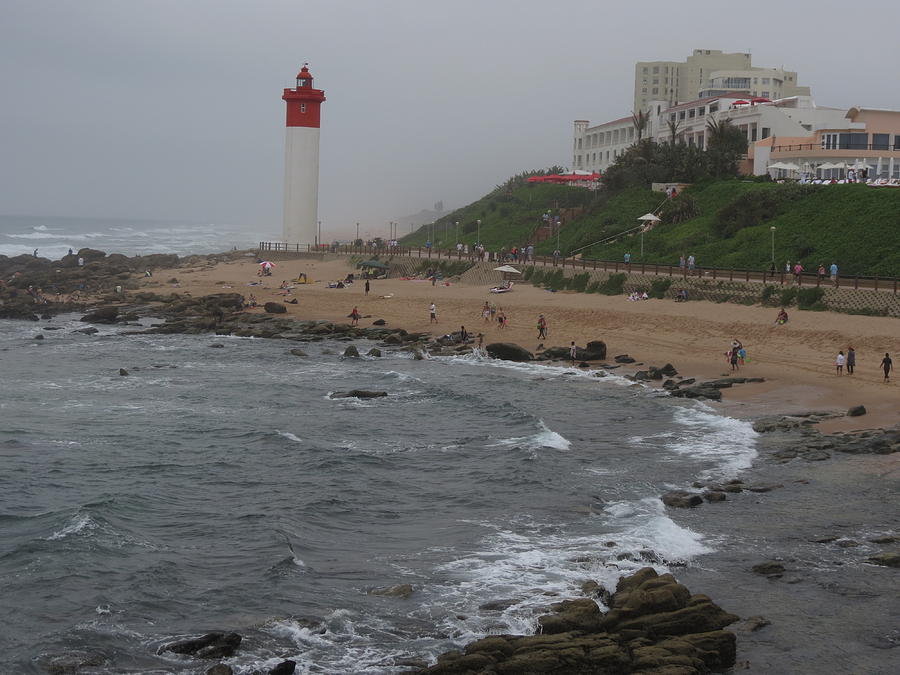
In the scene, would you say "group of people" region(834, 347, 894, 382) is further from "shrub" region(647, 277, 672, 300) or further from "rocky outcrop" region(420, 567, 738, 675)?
"rocky outcrop" region(420, 567, 738, 675)

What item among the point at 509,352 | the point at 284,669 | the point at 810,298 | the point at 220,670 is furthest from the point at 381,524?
the point at 810,298

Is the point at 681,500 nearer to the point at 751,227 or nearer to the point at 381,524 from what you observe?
the point at 381,524

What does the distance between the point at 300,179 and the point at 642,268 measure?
98.1 ft

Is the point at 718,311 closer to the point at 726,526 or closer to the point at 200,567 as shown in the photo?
the point at 726,526

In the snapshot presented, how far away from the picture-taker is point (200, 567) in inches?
620

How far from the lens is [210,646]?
12.9 m

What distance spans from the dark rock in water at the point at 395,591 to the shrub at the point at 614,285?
103 ft

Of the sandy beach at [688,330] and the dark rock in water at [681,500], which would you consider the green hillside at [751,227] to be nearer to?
the sandy beach at [688,330]

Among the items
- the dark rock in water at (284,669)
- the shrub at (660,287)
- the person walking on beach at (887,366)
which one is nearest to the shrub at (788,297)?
the shrub at (660,287)

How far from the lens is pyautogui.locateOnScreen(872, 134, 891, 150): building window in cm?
5653

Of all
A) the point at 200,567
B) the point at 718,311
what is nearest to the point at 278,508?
the point at 200,567

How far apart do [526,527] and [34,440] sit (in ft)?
42.4

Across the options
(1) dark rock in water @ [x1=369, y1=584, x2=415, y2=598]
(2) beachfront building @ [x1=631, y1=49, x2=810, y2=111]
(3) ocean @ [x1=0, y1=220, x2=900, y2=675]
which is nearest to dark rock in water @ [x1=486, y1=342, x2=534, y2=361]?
(3) ocean @ [x1=0, y1=220, x2=900, y2=675]

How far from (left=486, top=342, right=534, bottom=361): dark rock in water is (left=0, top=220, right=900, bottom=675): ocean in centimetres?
522
